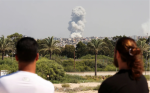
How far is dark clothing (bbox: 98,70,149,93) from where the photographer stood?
219 cm

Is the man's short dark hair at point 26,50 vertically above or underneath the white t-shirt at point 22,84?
above

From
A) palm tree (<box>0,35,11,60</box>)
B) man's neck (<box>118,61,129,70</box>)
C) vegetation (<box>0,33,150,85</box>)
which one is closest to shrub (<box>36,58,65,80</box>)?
vegetation (<box>0,33,150,85</box>)

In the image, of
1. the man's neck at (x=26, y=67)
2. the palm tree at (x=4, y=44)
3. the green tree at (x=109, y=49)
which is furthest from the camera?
the green tree at (x=109, y=49)

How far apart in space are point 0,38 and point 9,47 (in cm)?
256

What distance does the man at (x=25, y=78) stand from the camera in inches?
85.9

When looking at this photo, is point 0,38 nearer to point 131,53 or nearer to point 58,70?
point 58,70

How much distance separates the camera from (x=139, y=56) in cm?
245

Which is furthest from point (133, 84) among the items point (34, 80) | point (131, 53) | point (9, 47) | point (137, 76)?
point (9, 47)

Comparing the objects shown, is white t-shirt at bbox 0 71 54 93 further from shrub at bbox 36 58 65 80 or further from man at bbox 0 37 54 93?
shrub at bbox 36 58 65 80

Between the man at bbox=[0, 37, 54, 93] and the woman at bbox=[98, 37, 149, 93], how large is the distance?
560 millimetres

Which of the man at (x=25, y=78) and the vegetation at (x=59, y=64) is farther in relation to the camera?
the vegetation at (x=59, y=64)

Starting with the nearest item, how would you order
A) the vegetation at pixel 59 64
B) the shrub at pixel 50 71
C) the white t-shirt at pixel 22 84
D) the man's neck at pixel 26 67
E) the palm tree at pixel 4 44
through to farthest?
the white t-shirt at pixel 22 84, the man's neck at pixel 26 67, the shrub at pixel 50 71, the vegetation at pixel 59 64, the palm tree at pixel 4 44

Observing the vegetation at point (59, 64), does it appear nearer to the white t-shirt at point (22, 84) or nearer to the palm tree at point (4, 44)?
the palm tree at point (4, 44)

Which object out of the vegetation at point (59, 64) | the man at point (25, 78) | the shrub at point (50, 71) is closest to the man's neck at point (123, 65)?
the man at point (25, 78)
